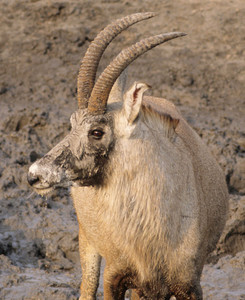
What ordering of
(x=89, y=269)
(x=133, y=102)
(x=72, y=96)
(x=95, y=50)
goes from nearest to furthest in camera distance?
(x=133, y=102), (x=95, y=50), (x=89, y=269), (x=72, y=96)

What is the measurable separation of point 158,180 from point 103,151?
18.1 inches

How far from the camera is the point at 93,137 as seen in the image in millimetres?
4430

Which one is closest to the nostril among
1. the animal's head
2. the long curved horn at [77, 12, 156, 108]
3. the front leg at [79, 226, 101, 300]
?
the animal's head

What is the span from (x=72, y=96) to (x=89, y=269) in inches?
173

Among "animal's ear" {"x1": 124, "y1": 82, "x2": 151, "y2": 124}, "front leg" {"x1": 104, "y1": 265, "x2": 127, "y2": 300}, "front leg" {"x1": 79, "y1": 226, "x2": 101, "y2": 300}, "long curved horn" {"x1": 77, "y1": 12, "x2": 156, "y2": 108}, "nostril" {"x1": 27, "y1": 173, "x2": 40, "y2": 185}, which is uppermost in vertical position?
"long curved horn" {"x1": 77, "y1": 12, "x2": 156, "y2": 108}

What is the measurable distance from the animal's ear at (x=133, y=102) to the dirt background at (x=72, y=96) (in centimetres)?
256

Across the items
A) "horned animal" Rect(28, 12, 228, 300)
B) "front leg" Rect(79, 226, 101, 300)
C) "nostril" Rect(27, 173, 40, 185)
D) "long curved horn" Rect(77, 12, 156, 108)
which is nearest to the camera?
"nostril" Rect(27, 173, 40, 185)

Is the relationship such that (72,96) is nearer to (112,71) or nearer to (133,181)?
(112,71)

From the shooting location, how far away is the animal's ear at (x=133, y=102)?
14.1 ft

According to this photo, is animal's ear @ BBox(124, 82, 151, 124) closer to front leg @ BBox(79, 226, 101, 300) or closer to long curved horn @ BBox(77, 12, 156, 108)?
long curved horn @ BBox(77, 12, 156, 108)

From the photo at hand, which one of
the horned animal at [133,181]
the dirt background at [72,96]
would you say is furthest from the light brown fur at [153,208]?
the dirt background at [72,96]

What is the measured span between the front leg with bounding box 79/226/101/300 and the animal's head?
136 cm

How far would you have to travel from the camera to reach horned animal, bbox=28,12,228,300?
173 inches

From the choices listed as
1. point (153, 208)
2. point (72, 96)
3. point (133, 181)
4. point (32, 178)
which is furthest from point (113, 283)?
point (72, 96)
